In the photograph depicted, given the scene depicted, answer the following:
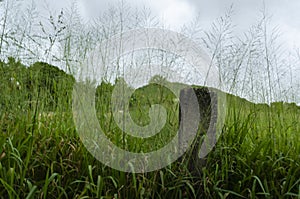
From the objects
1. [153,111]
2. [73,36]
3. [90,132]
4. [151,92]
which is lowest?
[90,132]

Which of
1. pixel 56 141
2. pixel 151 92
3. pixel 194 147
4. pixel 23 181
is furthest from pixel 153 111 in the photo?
pixel 23 181

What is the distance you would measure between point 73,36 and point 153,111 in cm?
94

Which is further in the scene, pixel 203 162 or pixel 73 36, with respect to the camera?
pixel 73 36

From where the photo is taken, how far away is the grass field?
1.66 meters

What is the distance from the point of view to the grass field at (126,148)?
1.66 m

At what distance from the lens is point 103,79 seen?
2348 mm

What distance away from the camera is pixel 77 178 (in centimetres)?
176

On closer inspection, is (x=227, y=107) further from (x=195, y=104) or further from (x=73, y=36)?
(x=73, y=36)

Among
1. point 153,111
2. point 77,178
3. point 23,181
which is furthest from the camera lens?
point 153,111

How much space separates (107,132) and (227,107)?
91 centimetres

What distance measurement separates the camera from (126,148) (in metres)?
1.86

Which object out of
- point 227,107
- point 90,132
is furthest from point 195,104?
point 90,132

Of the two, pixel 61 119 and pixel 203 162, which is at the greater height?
pixel 61 119

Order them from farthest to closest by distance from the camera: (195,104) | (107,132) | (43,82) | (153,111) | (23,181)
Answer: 1. (43,82)
2. (153,111)
3. (107,132)
4. (195,104)
5. (23,181)
